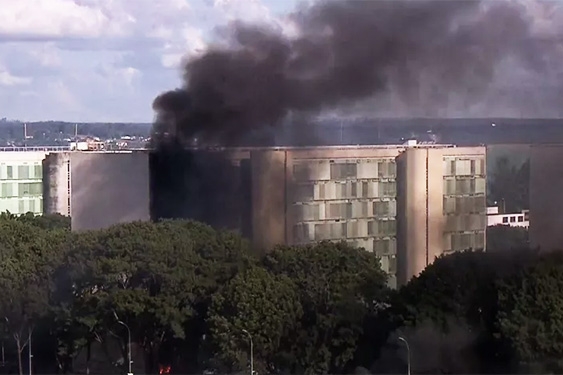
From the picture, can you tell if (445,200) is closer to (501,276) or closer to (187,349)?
(501,276)

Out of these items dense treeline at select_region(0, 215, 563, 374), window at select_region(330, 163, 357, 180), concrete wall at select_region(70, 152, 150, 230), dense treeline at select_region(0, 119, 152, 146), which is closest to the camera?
dense treeline at select_region(0, 215, 563, 374)

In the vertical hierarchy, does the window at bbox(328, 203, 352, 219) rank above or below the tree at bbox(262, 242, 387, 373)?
above

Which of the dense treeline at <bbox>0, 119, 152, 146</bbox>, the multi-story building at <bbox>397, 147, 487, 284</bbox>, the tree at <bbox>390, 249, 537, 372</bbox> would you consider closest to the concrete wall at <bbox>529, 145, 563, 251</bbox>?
the multi-story building at <bbox>397, 147, 487, 284</bbox>

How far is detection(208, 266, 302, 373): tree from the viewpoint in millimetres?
23141

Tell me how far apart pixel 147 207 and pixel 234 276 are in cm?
751

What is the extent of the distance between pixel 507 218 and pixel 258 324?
974 cm

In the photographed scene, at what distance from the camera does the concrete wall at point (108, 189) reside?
104 feet

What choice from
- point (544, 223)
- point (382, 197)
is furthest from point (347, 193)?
point (544, 223)

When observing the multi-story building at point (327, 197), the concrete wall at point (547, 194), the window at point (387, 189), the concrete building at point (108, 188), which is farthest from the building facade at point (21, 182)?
the concrete wall at point (547, 194)

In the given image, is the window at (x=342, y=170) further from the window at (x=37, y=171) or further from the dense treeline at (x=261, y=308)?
the window at (x=37, y=171)

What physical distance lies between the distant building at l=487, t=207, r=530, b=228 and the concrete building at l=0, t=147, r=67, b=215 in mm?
21694

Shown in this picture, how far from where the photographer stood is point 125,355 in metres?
25.5

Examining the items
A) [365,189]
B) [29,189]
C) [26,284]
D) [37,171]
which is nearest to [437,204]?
[365,189]

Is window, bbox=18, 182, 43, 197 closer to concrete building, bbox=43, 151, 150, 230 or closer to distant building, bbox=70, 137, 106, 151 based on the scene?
distant building, bbox=70, 137, 106, 151
